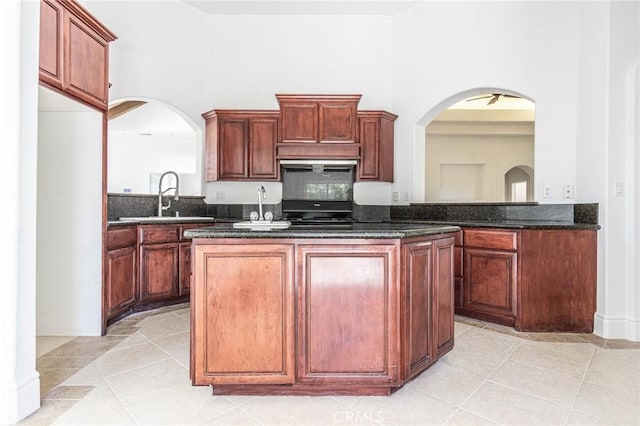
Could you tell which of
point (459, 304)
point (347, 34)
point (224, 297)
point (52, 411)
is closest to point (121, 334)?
point (52, 411)

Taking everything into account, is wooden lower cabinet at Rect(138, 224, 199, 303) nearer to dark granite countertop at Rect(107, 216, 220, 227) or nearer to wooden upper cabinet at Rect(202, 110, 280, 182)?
dark granite countertop at Rect(107, 216, 220, 227)

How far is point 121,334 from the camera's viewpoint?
2.86m

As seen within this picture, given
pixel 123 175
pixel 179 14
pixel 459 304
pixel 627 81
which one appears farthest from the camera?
pixel 123 175

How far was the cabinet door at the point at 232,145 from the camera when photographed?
4113 mm

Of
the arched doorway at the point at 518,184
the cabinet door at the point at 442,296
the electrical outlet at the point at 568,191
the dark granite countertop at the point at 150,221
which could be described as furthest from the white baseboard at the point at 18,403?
the arched doorway at the point at 518,184

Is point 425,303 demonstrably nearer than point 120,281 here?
Yes

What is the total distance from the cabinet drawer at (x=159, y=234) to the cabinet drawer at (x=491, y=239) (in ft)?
9.23

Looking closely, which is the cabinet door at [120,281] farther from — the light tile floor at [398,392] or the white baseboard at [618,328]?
the white baseboard at [618,328]

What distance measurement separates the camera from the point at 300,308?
1.81 metres

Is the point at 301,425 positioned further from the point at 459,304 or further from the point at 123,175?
the point at 123,175

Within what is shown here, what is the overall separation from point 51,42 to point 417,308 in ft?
8.86

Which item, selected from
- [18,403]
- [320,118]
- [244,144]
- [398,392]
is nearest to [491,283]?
[398,392]

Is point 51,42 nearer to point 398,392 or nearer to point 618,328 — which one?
point 398,392

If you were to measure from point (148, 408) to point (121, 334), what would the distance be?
1291 millimetres
